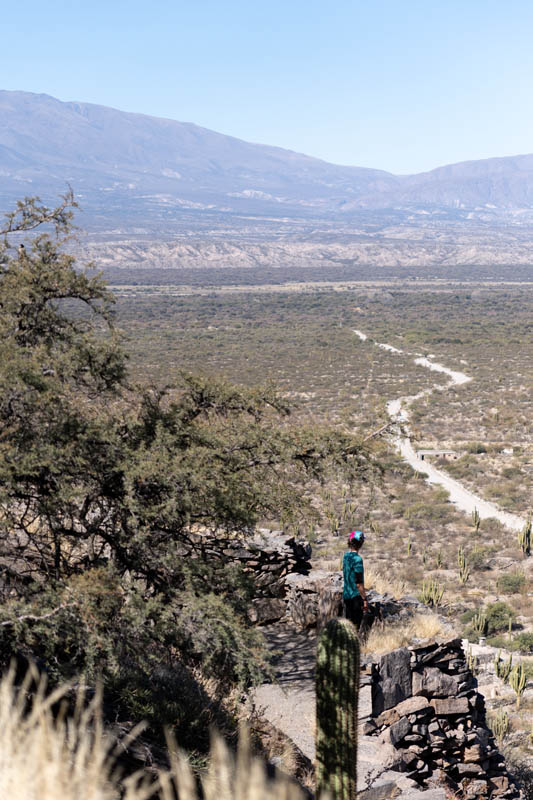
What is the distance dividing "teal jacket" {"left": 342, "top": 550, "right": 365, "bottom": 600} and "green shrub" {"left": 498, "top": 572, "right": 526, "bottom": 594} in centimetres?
996

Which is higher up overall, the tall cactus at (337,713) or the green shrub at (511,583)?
the tall cactus at (337,713)

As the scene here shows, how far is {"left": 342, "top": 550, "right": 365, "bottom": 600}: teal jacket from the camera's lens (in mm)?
8805

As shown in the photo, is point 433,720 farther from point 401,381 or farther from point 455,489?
point 401,381

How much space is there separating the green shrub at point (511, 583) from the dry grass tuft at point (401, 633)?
22.3 ft

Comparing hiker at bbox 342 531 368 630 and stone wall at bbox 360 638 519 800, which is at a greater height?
hiker at bbox 342 531 368 630

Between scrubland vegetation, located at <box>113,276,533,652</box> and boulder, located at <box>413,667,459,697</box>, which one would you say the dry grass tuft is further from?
scrubland vegetation, located at <box>113,276,533,652</box>

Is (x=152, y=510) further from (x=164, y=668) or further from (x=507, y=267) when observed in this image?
(x=507, y=267)

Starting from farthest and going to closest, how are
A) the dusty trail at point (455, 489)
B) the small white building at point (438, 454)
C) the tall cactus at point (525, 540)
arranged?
the small white building at point (438, 454) < the dusty trail at point (455, 489) < the tall cactus at point (525, 540)

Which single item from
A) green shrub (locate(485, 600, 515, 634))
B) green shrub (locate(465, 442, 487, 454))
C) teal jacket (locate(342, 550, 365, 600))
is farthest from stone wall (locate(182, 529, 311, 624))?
green shrub (locate(465, 442, 487, 454))

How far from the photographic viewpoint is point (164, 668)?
8.58 m

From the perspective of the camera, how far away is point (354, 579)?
8930 mm

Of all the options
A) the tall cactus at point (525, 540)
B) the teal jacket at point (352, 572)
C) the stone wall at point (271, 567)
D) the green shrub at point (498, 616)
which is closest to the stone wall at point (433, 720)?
the teal jacket at point (352, 572)

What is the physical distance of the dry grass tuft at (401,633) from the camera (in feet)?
34.5

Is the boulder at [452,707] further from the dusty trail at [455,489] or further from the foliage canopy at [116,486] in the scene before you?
the dusty trail at [455,489]
